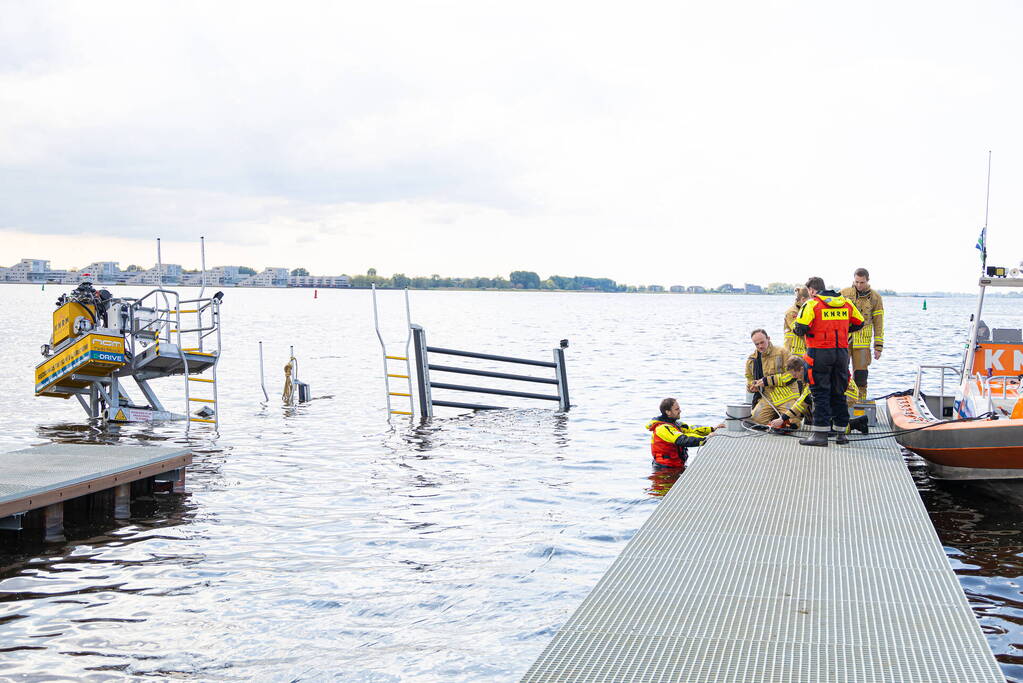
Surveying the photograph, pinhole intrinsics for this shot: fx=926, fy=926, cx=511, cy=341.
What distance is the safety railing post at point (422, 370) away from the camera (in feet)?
52.5

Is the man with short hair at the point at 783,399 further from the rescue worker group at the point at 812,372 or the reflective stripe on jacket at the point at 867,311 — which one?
the reflective stripe on jacket at the point at 867,311

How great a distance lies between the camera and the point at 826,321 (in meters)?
9.61

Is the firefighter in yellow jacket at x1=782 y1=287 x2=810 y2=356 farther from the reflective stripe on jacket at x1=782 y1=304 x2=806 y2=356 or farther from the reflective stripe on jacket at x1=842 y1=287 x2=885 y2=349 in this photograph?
the reflective stripe on jacket at x1=842 y1=287 x2=885 y2=349

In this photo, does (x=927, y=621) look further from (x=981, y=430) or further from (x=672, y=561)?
(x=981, y=430)

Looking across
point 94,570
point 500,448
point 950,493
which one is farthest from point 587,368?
point 94,570

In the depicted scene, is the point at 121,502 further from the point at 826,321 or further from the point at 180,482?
the point at 826,321

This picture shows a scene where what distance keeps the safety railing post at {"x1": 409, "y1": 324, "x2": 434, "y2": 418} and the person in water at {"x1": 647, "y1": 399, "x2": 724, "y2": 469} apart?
5.77 meters

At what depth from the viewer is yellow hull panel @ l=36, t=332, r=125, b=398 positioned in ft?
46.7

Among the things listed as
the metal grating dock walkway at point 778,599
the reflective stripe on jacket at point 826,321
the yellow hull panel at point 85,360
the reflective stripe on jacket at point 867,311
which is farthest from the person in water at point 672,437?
the yellow hull panel at point 85,360

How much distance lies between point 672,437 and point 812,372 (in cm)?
197

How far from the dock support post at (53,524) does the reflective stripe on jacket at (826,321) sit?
7227mm

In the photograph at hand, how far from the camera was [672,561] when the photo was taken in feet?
18.8

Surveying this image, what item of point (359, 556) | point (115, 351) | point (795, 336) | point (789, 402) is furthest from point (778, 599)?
point (115, 351)

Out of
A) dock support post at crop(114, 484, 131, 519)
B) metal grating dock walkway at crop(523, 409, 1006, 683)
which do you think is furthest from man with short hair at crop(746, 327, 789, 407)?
dock support post at crop(114, 484, 131, 519)
